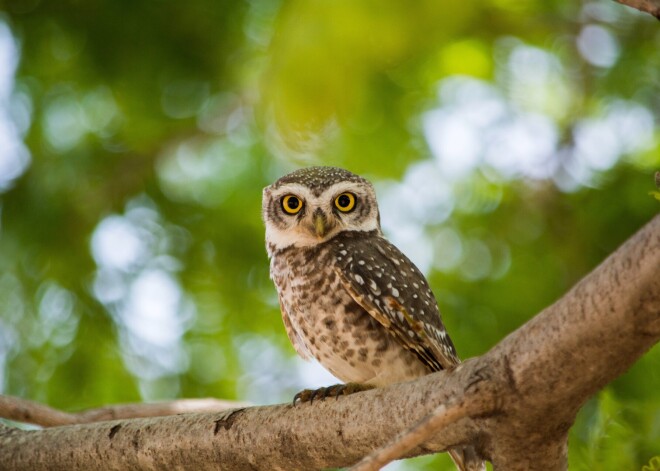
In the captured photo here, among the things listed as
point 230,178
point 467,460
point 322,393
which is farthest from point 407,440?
point 230,178

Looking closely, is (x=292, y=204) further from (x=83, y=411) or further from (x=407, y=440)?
(x=407, y=440)

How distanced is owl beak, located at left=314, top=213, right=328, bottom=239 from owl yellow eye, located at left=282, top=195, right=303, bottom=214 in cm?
14

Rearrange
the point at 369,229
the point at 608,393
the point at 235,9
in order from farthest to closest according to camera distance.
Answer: the point at 235,9 < the point at 369,229 < the point at 608,393

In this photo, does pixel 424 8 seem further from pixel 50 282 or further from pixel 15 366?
pixel 15 366

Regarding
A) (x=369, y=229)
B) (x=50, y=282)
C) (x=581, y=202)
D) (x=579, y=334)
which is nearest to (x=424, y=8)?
(x=579, y=334)

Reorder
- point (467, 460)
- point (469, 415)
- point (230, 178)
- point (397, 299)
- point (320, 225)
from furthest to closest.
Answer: point (230, 178), point (320, 225), point (397, 299), point (467, 460), point (469, 415)

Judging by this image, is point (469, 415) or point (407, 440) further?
point (469, 415)

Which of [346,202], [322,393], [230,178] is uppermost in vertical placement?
[230,178]

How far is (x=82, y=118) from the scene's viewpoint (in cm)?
549

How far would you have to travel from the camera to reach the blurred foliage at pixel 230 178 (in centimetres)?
434

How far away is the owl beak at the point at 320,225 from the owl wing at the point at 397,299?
0.33ft

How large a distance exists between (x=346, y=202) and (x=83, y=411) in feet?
4.60

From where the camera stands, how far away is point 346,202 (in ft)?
12.9

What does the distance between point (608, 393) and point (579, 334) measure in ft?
2.07
